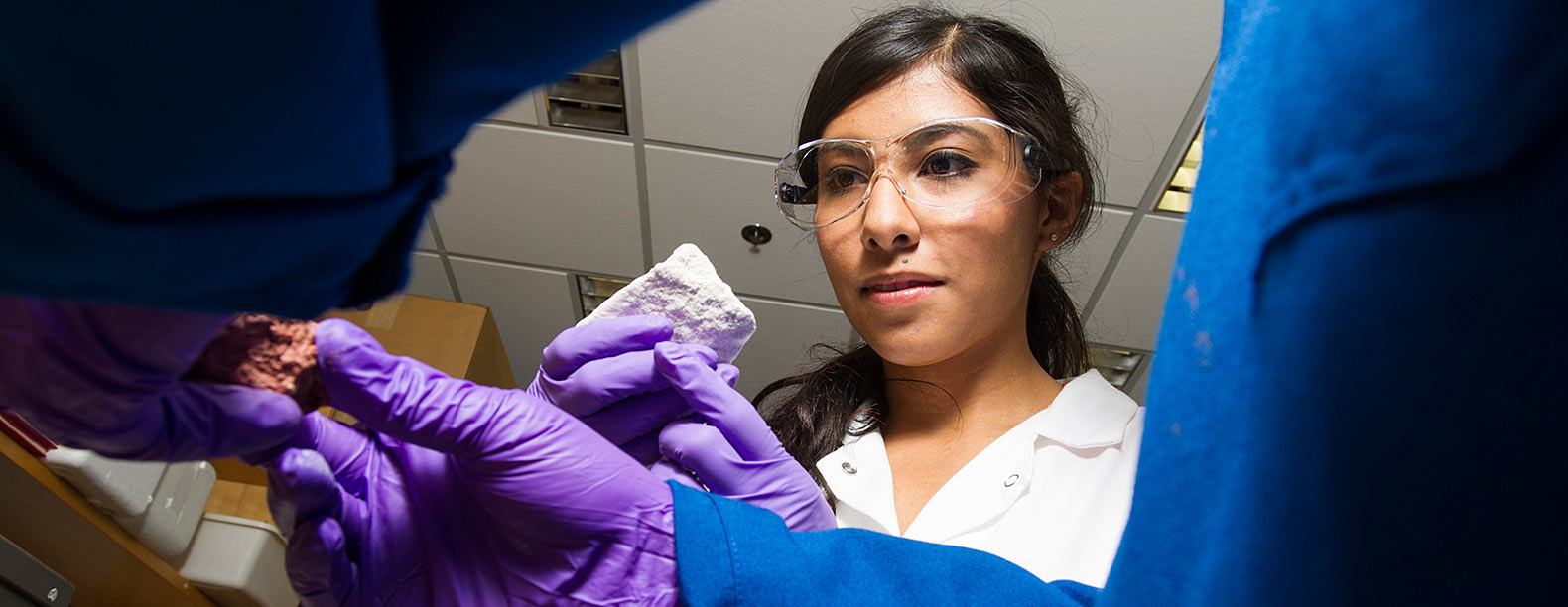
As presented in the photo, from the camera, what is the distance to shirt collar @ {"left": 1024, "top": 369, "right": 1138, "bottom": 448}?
1436 mm

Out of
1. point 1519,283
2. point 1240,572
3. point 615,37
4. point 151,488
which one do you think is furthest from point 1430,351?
point 151,488

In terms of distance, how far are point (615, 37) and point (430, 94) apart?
0.09 m

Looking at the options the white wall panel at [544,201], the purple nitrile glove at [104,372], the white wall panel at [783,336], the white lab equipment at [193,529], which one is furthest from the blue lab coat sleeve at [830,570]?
the white wall panel at [783,336]

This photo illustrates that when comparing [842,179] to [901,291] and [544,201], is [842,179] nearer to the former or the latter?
[901,291]

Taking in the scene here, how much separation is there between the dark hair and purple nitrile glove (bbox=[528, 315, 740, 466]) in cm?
37

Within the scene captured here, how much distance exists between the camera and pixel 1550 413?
395 millimetres

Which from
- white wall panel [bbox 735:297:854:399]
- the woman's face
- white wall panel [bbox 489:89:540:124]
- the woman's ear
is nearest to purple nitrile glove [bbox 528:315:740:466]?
the woman's face

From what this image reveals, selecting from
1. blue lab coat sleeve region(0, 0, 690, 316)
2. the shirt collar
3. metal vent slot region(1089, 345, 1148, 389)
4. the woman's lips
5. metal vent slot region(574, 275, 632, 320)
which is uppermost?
blue lab coat sleeve region(0, 0, 690, 316)

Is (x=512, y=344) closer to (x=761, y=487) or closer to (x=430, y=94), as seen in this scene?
(x=761, y=487)

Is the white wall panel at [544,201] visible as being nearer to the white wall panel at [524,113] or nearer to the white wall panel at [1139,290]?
the white wall panel at [524,113]

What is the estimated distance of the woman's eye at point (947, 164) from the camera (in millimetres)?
1502

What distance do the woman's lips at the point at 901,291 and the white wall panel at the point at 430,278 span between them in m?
A: 3.03

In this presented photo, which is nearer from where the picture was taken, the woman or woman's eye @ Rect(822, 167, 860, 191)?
the woman

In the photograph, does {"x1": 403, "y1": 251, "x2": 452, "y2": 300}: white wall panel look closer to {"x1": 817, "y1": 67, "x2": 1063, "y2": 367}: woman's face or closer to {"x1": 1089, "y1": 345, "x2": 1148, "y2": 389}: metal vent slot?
{"x1": 817, "y1": 67, "x2": 1063, "y2": 367}: woman's face
